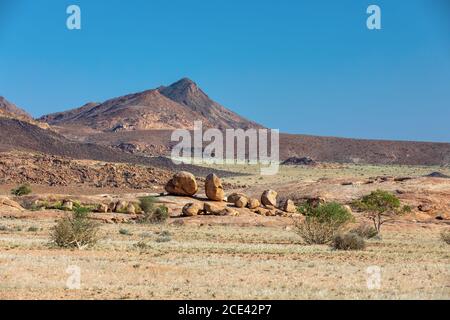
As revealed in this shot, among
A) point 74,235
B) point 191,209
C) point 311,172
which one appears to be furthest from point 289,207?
point 311,172

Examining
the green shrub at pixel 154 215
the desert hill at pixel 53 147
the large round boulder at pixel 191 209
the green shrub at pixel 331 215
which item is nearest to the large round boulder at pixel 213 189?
the large round boulder at pixel 191 209

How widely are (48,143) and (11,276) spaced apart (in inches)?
3243

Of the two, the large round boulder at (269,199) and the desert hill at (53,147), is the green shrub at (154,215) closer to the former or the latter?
the large round boulder at (269,199)

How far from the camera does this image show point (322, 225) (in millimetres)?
30203

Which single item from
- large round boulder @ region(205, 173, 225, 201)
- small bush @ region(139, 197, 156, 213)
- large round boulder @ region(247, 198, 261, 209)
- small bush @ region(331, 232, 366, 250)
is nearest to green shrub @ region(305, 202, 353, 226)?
small bush @ region(331, 232, 366, 250)

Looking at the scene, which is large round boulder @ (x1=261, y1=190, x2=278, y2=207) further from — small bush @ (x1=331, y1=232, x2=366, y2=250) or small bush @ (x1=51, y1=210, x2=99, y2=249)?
small bush @ (x1=51, y1=210, x2=99, y2=249)

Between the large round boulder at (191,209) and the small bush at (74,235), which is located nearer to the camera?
the small bush at (74,235)

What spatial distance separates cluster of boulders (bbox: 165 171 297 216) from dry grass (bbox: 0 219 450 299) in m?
14.6

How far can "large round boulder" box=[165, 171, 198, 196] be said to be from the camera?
50.7m

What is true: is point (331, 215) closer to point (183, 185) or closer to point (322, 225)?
point (322, 225)

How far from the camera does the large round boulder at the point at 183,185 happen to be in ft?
166

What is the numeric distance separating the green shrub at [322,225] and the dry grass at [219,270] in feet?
2.25

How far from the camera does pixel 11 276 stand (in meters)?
16.5

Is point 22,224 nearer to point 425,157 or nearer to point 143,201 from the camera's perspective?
point 143,201
